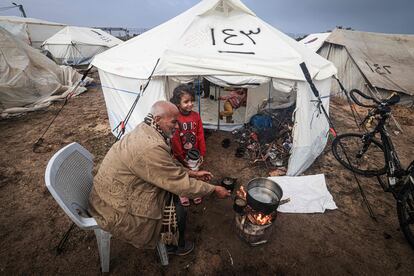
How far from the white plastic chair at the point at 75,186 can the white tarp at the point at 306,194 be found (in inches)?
91.4

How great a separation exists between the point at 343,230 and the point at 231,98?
4.48m

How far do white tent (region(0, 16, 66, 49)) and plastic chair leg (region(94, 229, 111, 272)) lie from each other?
2407cm

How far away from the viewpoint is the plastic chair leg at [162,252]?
2.48 metres

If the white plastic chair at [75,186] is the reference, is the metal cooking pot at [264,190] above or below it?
below

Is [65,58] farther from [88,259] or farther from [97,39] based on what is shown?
[88,259]

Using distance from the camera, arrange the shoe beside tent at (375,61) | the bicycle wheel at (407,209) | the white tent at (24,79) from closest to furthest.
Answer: the bicycle wheel at (407,209) → the white tent at (24,79) → the shoe beside tent at (375,61)

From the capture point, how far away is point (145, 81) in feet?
14.0

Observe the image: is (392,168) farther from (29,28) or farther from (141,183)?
(29,28)

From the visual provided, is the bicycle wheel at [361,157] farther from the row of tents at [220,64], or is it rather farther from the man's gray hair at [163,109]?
the man's gray hair at [163,109]

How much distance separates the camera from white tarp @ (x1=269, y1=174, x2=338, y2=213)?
3650mm

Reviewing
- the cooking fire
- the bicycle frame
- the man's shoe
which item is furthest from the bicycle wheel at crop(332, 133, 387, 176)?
the man's shoe

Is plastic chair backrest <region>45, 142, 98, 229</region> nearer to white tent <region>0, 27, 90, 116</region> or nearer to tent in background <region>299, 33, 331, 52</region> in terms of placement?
white tent <region>0, 27, 90, 116</region>

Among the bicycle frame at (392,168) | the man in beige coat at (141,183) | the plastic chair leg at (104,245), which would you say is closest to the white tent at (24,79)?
the plastic chair leg at (104,245)

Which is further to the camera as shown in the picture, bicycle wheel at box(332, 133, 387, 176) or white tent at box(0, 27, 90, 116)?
white tent at box(0, 27, 90, 116)
